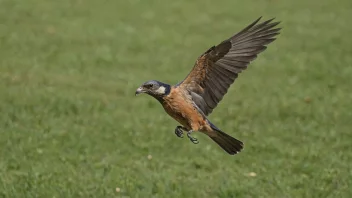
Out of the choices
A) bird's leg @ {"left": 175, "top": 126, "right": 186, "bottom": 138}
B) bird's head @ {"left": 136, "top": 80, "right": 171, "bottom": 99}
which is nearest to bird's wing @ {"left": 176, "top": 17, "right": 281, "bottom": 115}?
bird's leg @ {"left": 175, "top": 126, "right": 186, "bottom": 138}

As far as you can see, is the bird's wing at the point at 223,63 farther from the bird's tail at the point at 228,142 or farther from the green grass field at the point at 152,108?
the green grass field at the point at 152,108

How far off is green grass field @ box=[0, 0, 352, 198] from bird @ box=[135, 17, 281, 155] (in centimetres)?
134

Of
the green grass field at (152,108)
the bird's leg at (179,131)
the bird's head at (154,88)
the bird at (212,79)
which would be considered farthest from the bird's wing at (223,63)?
the green grass field at (152,108)

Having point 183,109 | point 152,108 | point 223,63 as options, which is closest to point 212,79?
point 223,63

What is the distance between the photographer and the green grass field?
24.4ft

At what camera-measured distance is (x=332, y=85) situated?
11336 millimetres

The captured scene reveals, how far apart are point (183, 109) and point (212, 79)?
0.43 metres

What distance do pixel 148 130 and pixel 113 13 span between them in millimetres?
7592

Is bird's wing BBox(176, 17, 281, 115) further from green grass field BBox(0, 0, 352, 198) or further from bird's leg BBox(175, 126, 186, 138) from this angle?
green grass field BBox(0, 0, 352, 198)

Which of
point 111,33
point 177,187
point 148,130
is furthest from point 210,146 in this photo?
point 111,33

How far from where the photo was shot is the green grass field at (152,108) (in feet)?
24.4

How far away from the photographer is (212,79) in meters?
5.98

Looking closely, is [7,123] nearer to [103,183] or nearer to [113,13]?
[103,183]

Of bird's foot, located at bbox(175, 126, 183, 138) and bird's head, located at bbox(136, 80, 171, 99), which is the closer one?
bird's head, located at bbox(136, 80, 171, 99)
